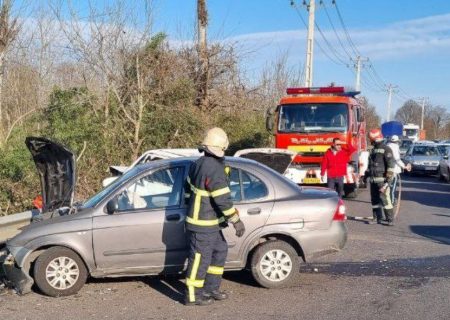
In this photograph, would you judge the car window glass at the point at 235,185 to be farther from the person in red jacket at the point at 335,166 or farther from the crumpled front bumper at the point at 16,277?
the person in red jacket at the point at 335,166

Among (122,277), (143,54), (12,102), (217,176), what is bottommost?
(122,277)

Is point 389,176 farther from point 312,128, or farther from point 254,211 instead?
point 254,211

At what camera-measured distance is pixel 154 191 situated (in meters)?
6.89

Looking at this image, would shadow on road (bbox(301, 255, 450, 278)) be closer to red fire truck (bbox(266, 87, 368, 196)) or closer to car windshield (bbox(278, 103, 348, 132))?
red fire truck (bbox(266, 87, 368, 196))

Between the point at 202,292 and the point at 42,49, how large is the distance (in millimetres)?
16290

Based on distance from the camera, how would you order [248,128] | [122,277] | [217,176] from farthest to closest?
1. [248,128]
2. [122,277]
3. [217,176]

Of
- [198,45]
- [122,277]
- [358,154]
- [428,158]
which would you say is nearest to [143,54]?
[198,45]

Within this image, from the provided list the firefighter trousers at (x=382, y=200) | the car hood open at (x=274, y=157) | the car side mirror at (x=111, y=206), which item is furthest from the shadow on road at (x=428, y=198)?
the car side mirror at (x=111, y=206)

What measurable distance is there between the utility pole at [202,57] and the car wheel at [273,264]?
1442cm

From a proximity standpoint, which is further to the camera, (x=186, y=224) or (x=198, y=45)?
(x=198, y=45)

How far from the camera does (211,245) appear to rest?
6223 mm

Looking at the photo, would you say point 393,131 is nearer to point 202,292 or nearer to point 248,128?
point 248,128

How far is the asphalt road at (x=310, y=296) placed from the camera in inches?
236

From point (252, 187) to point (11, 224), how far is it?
4263 mm
